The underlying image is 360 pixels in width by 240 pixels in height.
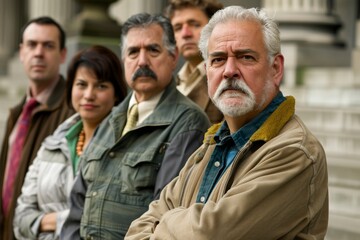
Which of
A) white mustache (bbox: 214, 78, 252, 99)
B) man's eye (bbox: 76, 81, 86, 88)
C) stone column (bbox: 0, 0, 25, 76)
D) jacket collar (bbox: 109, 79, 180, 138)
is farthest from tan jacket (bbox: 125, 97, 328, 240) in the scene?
stone column (bbox: 0, 0, 25, 76)

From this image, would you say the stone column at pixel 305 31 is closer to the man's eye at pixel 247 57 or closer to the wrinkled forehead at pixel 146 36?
the wrinkled forehead at pixel 146 36

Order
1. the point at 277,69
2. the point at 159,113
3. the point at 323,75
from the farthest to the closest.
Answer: the point at 323,75 → the point at 159,113 → the point at 277,69

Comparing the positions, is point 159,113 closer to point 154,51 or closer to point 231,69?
point 154,51

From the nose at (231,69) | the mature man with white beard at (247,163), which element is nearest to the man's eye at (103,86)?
the mature man with white beard at (247,163)

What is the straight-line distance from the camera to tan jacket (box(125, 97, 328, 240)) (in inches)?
124

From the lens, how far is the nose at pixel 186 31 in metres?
→ 5.35

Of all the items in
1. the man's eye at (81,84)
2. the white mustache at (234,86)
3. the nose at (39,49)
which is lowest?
the man's eye at (81,84)

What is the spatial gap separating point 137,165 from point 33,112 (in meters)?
1.89

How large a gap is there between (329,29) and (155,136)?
6656 mm

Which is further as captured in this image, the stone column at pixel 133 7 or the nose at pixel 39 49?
the stone column at pixel 133 7

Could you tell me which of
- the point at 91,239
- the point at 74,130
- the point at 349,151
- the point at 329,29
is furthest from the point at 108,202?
the point at 329,29

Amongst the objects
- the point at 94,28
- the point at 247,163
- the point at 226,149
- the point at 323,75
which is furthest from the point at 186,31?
the point at 323,75

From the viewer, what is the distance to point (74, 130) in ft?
17.0

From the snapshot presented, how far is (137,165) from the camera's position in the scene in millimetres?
4273
